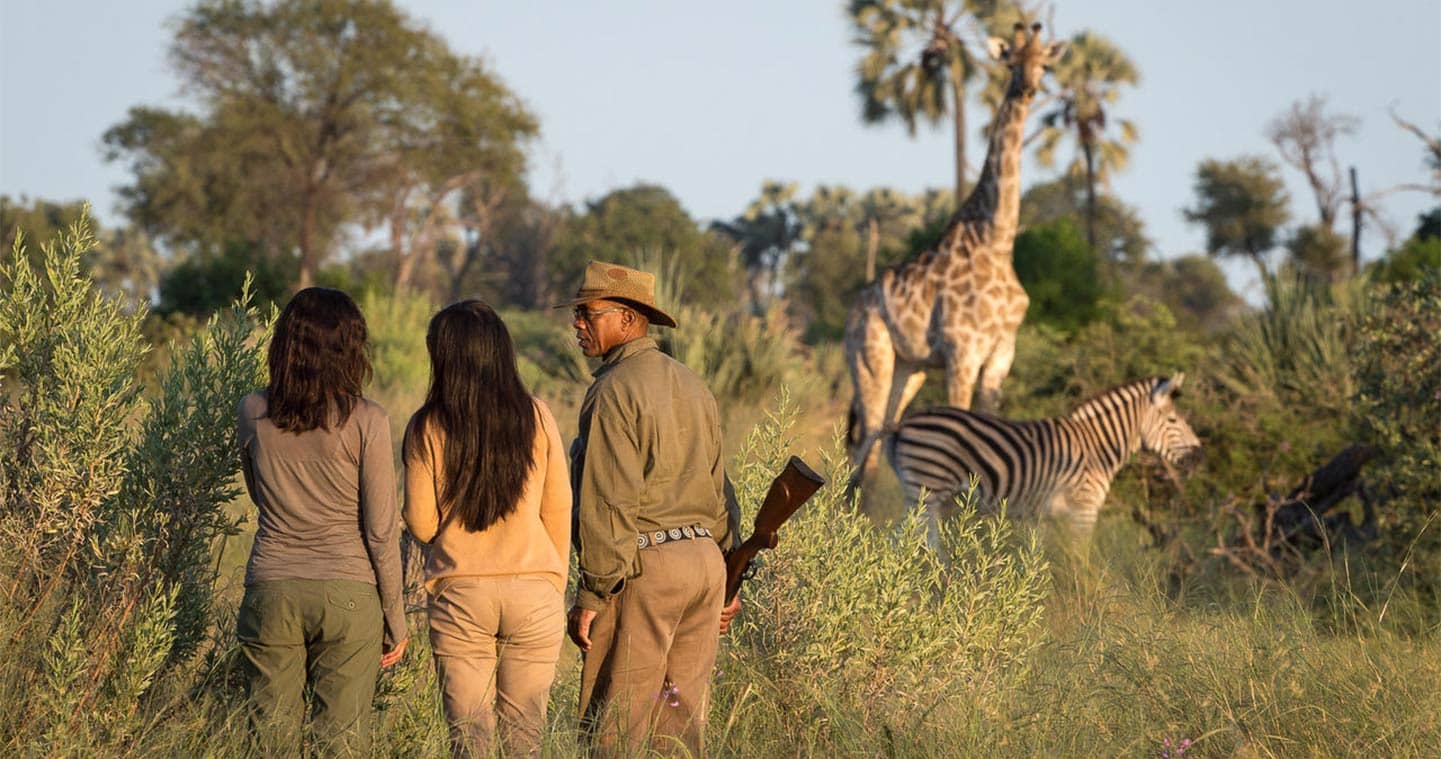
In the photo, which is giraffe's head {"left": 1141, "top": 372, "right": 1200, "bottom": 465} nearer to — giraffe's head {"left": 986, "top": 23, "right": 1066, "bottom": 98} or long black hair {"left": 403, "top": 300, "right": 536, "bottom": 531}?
giraffe's head {"left": 986, "top": 23, "right": 1066, "bottom": 98}

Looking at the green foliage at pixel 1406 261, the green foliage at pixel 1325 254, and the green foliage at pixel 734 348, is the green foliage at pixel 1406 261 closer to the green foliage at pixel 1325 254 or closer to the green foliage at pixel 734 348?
the green foliage at pixel 734 348

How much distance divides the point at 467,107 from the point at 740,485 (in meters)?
30.1

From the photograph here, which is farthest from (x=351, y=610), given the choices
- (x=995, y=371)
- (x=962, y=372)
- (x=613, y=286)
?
(x=995, y=371)

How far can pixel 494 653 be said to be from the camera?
4.65m

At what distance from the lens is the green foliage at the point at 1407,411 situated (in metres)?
8.99

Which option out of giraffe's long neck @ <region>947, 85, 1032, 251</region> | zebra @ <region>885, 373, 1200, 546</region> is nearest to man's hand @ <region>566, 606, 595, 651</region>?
A: zebra @ <region>885, 373, 1200, 546</region>

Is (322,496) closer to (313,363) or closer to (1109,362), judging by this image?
(313,363)

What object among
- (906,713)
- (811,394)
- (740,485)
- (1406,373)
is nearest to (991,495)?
(1406,373)

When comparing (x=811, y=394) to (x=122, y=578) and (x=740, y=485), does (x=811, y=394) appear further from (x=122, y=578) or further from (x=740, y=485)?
(x=122, y=578)

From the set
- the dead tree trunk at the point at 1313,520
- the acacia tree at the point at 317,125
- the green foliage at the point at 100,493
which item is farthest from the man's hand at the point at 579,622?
the acacia tree at the point at 317,125

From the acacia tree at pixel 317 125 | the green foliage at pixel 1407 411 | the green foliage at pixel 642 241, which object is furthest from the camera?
the green foliage at pixel 642 241

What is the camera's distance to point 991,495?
10.3 metres

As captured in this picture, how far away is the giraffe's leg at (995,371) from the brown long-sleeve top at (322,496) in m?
9.26

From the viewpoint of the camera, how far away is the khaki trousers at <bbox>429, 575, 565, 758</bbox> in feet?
15.0
